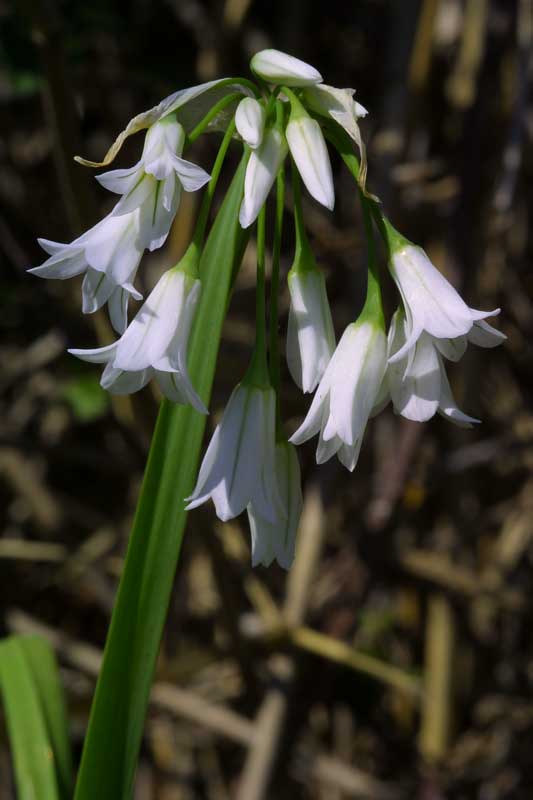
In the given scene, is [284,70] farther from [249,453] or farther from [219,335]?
[249,453]

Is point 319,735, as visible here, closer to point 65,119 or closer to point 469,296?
point 469,296

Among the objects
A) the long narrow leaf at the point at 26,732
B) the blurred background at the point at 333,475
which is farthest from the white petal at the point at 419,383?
the blurred background at the point at 333,475

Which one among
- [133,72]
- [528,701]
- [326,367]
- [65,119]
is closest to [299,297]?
[326,367]

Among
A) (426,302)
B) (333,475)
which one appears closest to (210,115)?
(426,302)

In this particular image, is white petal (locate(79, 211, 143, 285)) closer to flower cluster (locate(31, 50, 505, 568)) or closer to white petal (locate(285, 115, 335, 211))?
flower cluster (locate(31, 50, 505, 568))

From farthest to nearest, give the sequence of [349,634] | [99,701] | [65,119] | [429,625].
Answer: [429,625] < [349,634] < [65,119] < [99,701]

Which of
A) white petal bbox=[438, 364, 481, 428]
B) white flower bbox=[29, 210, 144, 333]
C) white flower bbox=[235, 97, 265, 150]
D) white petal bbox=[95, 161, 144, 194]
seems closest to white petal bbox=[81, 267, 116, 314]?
white flower bbox=[29, 210, 144, 333]

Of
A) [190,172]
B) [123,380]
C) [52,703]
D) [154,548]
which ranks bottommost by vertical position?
[52,703]
